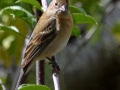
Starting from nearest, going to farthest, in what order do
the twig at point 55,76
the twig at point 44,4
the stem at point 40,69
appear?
the twig at point 55,76, the stem at point 40,69, the twig at point 44,4

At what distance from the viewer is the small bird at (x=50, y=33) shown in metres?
2.47

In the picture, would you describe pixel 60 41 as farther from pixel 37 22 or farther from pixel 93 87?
pixel 93 87

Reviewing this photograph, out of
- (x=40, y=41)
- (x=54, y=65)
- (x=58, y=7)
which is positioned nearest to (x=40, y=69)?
(x=54, y=65)

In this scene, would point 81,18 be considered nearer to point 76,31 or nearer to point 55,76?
point 76,31

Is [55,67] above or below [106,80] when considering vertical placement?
below

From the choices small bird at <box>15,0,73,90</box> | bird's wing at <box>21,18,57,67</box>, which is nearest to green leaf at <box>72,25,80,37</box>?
small bird at <box>15,0,73,90</box>

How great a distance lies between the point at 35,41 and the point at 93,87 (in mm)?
4355

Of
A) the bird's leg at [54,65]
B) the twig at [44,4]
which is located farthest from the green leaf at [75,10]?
the bird's leg at [54,65]

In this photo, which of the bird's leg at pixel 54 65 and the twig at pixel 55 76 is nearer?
the twig at pixel 55 76

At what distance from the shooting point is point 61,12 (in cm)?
258

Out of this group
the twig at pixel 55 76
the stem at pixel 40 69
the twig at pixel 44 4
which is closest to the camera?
the twig at pixel 55 76

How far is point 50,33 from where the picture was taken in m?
2.56

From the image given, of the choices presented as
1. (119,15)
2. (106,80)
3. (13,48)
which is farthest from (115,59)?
(13,48)

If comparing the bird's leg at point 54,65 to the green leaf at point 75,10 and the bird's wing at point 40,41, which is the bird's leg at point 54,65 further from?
the green leaf at point 75,10
